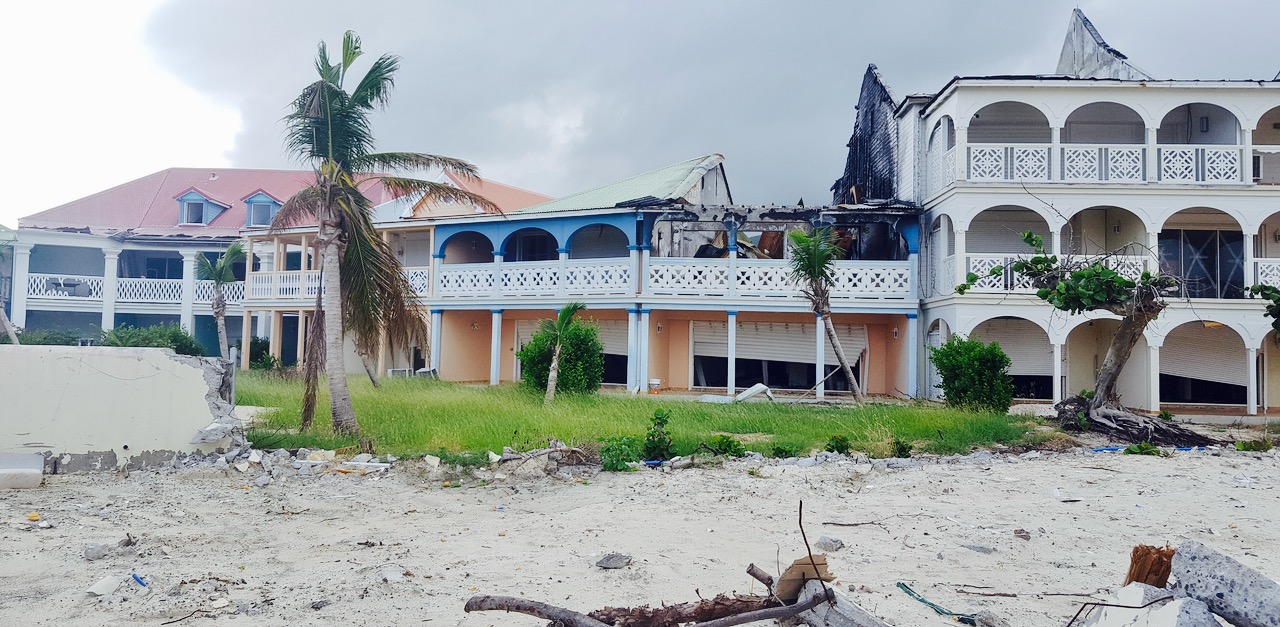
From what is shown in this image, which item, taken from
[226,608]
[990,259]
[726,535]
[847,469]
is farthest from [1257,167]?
[226,608]

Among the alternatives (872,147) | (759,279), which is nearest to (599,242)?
(759,279)

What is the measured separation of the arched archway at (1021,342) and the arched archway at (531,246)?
11795 millimetres

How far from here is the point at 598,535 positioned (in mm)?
6297

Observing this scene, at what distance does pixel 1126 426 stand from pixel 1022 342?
6.67 metres

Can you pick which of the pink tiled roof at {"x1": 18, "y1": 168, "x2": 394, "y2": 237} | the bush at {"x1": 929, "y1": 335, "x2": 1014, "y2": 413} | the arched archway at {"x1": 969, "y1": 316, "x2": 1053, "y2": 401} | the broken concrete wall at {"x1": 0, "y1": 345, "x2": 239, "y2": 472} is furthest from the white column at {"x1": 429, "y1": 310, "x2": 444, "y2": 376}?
the arched archway at {"x1": 969, "y1": 316, "x2": 1053, "y2": 401}

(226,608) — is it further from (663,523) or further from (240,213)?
(240,213)

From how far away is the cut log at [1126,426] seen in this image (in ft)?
36.2

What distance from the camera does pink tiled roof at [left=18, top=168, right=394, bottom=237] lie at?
27625 mm

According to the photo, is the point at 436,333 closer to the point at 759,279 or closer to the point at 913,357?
the point at 759,279

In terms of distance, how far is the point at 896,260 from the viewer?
60.7 ft

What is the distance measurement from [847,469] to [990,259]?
30.8ft

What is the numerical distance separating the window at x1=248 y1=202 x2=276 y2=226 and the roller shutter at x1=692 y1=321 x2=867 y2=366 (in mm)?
16521

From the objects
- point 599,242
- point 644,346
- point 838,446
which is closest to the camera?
point 838,446

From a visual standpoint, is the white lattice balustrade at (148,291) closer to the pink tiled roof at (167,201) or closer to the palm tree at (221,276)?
the pink tiled roof at (167,201)
